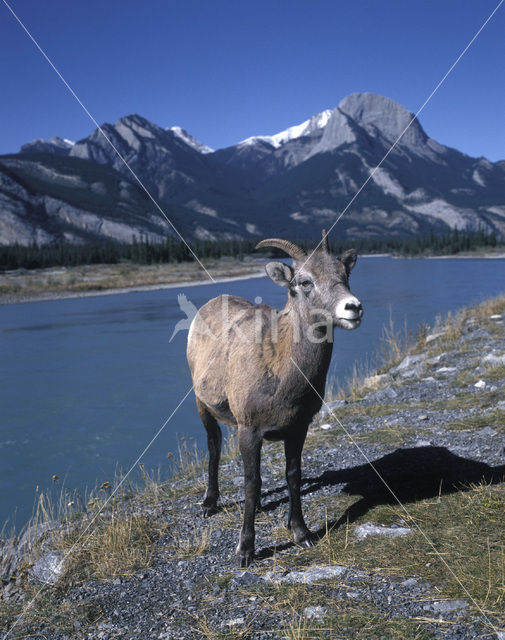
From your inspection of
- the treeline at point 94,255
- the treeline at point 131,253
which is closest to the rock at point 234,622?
the treeline at point 131,253

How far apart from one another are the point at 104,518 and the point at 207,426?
6.00 ft

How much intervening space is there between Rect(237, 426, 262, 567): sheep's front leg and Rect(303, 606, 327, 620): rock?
1.10 metres

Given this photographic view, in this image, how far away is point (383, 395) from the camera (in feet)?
36.8

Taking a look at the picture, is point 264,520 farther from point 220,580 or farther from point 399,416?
point 399,416

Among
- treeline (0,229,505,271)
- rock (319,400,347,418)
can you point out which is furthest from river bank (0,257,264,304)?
rock (319,400,347,418)

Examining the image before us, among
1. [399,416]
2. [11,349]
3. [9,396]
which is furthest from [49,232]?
[399,416]

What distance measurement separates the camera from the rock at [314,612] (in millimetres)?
4113

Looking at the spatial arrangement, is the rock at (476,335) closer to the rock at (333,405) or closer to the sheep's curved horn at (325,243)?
the rock at (333,405)

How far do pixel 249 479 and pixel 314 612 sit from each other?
1448mm

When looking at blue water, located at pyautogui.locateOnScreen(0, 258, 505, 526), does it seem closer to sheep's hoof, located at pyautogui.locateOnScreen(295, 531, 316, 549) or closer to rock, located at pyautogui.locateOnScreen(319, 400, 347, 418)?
rock, located at pyautogui.locateOnScreen(319, 400, 347, 418)

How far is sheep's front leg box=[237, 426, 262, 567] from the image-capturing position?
5.27 metres

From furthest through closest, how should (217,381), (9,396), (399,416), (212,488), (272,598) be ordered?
1. (9,396)
2. (399,416)
3. (212,488)
4. (217,381)
5. (272,598)

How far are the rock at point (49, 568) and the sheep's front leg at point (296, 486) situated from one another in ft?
7.95

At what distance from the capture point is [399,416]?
9.44m
